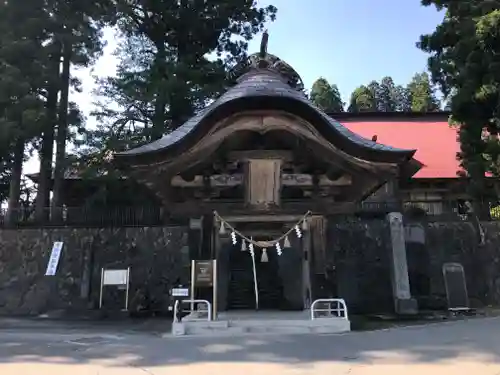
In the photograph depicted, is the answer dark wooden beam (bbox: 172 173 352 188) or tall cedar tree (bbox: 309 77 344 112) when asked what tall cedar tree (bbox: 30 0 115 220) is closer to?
dark wooden beam (bbox: 172 173 352 188)

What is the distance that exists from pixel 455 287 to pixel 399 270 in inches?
73.8

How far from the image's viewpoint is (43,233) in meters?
18.8

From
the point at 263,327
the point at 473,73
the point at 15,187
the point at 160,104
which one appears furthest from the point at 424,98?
the point at 263,327

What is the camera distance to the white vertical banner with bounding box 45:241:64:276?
17.5m

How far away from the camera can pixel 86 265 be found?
716 inches

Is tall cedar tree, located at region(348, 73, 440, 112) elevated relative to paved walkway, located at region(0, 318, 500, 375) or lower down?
elevated

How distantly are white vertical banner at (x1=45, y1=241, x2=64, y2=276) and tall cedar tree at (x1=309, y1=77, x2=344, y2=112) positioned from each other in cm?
2656

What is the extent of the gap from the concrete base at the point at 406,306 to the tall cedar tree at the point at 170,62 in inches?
413

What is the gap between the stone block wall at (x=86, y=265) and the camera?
17.8 metres

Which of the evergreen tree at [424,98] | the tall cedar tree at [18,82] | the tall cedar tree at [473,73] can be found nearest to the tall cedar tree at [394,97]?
the evergreen tree at [424,98]

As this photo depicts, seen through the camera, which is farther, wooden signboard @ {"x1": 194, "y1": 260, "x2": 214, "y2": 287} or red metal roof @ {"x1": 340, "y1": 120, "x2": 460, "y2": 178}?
red metal roof @ {"x1": 340, "y1": 120, "x2": 460, "y2": 178}

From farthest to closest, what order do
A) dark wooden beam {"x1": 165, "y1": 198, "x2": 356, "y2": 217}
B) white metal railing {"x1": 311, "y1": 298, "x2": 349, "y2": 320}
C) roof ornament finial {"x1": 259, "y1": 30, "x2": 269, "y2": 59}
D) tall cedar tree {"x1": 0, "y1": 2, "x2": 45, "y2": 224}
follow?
tall cedar tree {"x1": 0, "y1": 2, "x2": 45, "y2": 224}, roof ornament finial {"x1": 259, "y1": 30, "x2": 269, "y2": 59}, dark wooden beam {"x1": 165, "y1": 198, "x2": 356, "y2": 217}, white metal railing {"x1": 311, "y1": 298, "x2": 349, "y2": 320}

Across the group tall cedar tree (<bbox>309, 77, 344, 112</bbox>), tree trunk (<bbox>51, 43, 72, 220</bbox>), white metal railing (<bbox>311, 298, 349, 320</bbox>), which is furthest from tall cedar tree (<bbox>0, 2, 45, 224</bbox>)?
tall cedar tree (<bbox>309, 77, 344, 112</bbox>)

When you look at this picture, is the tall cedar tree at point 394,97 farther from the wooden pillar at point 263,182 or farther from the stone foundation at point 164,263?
the wooden pillar at point 263,182
